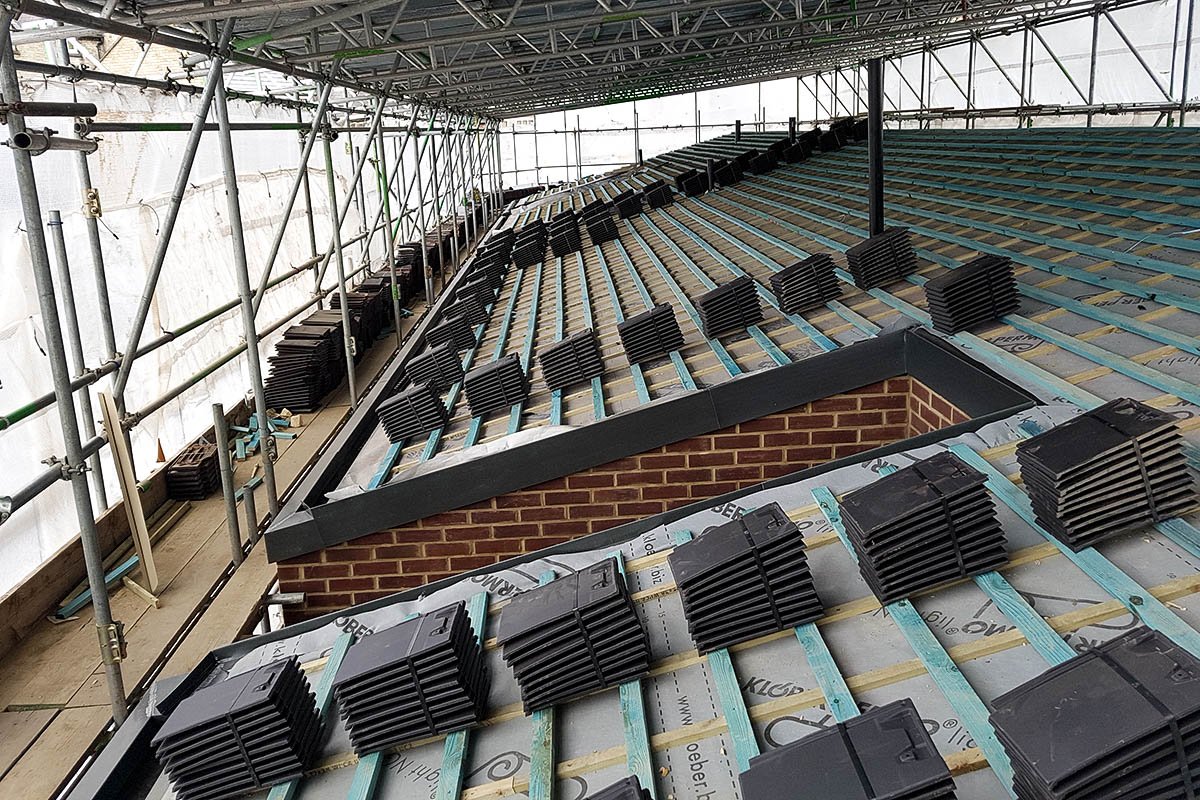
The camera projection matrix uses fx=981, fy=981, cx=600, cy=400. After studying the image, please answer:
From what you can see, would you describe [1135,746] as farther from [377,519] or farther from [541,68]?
[541,68]

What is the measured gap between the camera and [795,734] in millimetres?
3295

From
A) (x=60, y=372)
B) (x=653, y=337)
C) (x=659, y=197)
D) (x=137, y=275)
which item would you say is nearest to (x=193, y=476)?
(x=137, y=275)

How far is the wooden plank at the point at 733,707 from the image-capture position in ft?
10.7

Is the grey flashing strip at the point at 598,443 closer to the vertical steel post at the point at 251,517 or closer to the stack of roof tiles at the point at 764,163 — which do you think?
the vertical steel post at the point at 251,517

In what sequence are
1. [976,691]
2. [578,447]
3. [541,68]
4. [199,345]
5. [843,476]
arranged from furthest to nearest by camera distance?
[541,68]
[199,345]
[578,447]
[843,476]
[976,691]

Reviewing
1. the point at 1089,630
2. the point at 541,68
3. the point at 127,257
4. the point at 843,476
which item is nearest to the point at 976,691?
the point at 1089,630

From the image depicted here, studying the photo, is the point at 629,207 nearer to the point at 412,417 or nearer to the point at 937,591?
the point at 412,417

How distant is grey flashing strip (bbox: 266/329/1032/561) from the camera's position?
657 cm

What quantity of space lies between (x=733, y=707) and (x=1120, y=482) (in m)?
1.74

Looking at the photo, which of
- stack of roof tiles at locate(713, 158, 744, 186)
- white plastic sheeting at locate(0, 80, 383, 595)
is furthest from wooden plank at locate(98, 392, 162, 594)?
stack of roof tiles at locate(713, 158, 744, 186)

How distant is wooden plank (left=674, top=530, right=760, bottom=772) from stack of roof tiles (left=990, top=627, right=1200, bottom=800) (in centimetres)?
83

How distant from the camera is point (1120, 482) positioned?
3.79m

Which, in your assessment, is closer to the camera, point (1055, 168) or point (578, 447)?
point (578, 447)

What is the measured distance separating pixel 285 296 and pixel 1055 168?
12.3m
